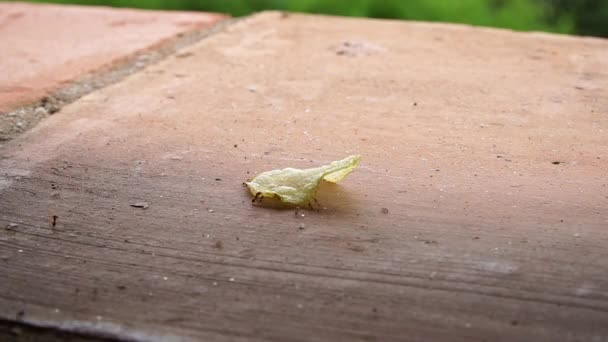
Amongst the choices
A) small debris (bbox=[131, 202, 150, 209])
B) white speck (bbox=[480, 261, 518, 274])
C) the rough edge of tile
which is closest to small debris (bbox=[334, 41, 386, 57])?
the rough edge of tile

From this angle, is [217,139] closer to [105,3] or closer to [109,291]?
[109,291]

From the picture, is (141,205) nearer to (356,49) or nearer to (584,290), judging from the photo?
(584,290)

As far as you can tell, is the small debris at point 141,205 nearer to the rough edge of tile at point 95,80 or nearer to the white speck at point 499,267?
the rough edge of tile at point 95,80

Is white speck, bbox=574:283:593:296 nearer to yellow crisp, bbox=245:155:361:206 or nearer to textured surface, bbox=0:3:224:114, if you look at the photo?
yellow crisp, bbox=245:155:361:206

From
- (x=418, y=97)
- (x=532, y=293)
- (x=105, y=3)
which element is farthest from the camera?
(x=105, y=3)

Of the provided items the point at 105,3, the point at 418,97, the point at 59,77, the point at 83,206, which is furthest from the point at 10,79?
the point at 105,3

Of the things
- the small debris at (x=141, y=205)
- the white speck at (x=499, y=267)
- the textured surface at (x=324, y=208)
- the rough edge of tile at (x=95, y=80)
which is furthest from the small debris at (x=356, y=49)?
the white speck at (x=499, y=267)

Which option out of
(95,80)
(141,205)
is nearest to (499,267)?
(141,205)

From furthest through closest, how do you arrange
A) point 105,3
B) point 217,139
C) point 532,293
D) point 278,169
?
point 105,3
point 217,139
point 278,169
point 532,293
